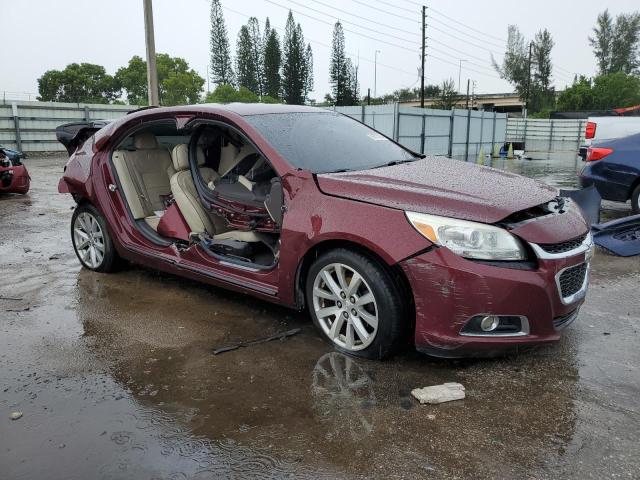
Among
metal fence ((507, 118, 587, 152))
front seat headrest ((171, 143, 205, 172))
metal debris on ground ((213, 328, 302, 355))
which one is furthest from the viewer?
metal fence ((507, 118, 587, 152))

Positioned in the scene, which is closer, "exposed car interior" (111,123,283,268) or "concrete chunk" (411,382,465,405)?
"concrete chunk" (411,382,465,405)

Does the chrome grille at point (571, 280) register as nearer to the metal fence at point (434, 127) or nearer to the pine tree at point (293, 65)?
the metal fence at point (434, 127)

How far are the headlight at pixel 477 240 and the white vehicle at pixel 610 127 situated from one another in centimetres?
810

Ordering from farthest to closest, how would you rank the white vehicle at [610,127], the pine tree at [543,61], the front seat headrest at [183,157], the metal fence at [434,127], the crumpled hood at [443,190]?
1. the pine tree at [543,61]
2. the metal fence at [434,127]
3. the white vehicle at [610,127]
4. the front seat headrest at [183,157]
5. the crumpled hood at [443,190]

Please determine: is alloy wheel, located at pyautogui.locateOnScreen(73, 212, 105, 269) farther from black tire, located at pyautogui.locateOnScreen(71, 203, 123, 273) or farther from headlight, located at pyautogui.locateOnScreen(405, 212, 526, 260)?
headlight, located at pyautogui.locateOnScreen(405, 212, 526, 260)

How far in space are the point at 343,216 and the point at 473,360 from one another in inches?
48.5

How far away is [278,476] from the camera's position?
7.72ft

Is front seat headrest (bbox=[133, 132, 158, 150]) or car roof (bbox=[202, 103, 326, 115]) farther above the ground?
car roof (bbox=[202, 103, 326, 115])

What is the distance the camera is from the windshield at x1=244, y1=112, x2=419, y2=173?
153 inches

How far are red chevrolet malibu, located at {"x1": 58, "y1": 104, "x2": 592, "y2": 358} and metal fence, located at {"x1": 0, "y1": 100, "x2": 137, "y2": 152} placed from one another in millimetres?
19319

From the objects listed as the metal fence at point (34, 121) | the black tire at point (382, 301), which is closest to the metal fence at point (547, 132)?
the metal fence at point (34, 121)

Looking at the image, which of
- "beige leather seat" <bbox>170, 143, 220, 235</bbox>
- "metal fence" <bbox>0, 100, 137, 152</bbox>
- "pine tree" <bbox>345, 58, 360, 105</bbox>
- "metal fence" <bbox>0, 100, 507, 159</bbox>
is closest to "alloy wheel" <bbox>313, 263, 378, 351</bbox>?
"beige leather seat" <bbox>170, 143, 220, 235</bbox>

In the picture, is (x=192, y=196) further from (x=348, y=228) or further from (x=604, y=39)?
(x=604, y=39)

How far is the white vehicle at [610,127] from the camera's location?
32.9 ft
